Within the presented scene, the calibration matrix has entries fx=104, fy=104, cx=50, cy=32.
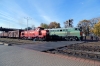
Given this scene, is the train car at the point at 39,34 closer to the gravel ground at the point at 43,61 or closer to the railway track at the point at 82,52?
the railway track at the point at 82,52

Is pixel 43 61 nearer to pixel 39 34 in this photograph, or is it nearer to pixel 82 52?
pixel 82 52

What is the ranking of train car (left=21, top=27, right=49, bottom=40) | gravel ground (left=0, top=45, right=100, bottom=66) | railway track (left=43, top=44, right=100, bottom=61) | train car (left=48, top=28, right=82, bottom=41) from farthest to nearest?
train car (left=21, top=27, right=49, bottom=40) → train car (left=48, top=28, right=82, bottom=41) → railway track (left=43, top=44, right=100, bottom=61) → gravel ground (left=0, top=45, right=100, bottom=66)

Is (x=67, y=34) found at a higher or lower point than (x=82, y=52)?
higher

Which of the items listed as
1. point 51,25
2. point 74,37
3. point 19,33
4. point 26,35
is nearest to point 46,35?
point 74,37

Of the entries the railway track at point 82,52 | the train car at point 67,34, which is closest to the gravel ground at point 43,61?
the railway track at point 82,52

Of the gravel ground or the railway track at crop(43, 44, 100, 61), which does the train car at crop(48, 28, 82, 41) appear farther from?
the gravel ground

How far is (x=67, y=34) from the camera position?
28.2 meters

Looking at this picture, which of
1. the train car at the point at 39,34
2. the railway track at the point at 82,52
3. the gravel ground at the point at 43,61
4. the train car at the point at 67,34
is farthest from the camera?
the train car at the point at 39,34

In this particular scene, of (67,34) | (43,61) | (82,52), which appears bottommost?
(43,61)

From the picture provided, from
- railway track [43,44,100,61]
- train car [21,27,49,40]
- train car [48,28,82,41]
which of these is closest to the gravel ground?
railway track [43,44,100,61]

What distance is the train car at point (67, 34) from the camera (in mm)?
→ 26266

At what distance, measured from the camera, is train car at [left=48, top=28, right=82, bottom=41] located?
1034 inches

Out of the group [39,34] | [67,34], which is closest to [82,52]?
[67,34]

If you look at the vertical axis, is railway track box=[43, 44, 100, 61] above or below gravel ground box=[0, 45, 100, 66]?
above
